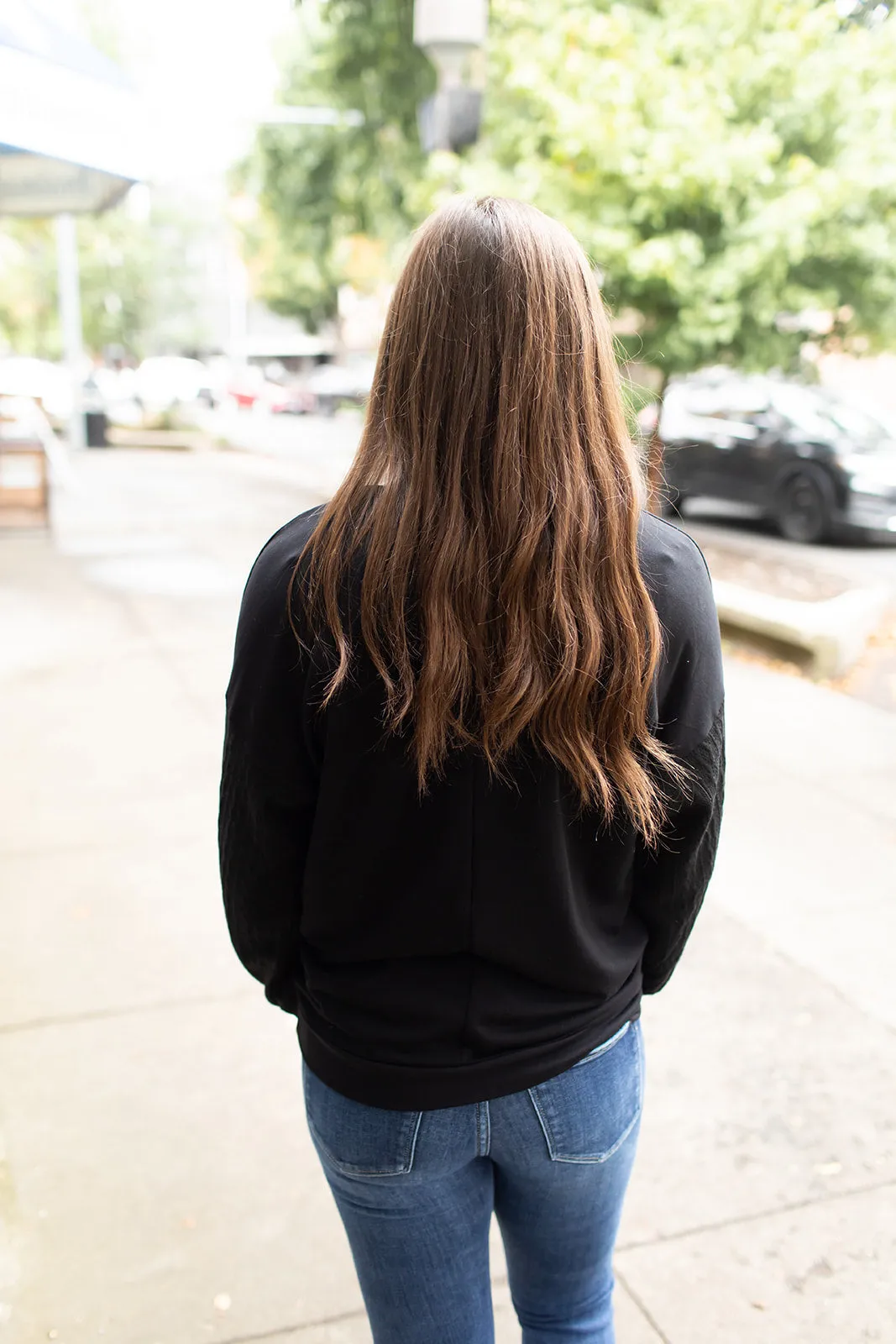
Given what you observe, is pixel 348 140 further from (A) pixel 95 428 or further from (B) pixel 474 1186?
(B) pixel 474 1186

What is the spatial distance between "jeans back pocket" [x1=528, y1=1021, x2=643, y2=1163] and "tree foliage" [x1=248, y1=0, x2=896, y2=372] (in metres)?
8.08

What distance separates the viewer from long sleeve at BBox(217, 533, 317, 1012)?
1.31 m

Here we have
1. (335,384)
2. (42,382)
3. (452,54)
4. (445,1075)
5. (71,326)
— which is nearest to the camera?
(445,1075)

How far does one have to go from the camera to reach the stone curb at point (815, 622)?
7.20 metres

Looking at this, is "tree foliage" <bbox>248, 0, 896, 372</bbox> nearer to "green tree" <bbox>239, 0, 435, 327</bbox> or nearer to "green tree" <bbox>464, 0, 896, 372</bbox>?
"green tree" <bbox>464, 0, 896, 372</bbox>

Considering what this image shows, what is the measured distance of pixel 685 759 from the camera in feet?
4.69

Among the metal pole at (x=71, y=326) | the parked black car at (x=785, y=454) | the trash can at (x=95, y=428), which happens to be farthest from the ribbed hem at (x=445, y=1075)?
the trash can at (x=95, y=428)

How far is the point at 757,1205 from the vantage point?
2.67 meters

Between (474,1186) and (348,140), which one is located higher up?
(348,140)

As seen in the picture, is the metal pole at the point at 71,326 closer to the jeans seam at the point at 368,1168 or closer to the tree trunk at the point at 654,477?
the tree trunk at the point at 654,477

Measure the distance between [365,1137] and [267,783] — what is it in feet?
1.36

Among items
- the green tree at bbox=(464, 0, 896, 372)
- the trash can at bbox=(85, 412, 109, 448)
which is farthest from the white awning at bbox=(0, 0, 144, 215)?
the trash can at bbox=(85, 412, 109, 448)

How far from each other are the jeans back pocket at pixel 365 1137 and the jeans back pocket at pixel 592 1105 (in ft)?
0.49

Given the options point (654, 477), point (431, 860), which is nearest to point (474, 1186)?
point (431, 860)
